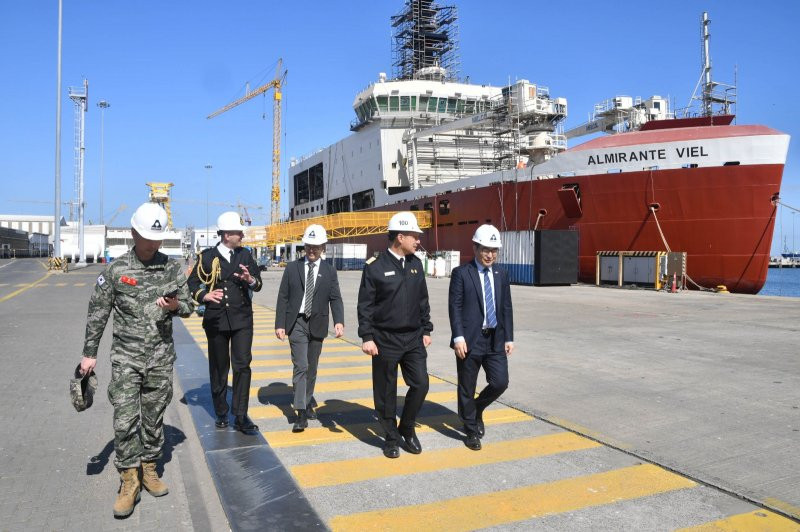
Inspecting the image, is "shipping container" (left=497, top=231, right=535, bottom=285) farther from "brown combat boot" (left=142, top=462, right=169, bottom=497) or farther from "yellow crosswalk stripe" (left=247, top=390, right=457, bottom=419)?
"brown combat boot" (left=142, top=462, right=169, bottom=497)

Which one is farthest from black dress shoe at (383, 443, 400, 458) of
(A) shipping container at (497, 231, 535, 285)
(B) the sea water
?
A: (B) the sea water

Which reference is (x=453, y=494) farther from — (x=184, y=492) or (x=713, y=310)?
(x=713, y=310)

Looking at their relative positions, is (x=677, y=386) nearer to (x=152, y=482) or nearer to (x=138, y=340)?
(x=152, y=482)

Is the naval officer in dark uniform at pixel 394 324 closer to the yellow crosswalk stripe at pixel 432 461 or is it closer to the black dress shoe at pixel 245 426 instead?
the yellow crosswalk stripe at pixel 432 461

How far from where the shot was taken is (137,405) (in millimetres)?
3842

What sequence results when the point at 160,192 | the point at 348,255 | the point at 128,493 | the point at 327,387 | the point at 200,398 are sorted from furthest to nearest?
1. the point at 160,192
2. the point at 348,255
3. the point at 327,387
4. the point at 200,398
5. the point at 128,493

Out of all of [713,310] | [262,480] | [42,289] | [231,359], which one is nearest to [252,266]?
[231,359]

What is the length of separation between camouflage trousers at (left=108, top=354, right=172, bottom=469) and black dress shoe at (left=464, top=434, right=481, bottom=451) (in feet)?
7.93

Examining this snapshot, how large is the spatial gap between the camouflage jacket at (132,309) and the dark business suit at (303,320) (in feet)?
5.23

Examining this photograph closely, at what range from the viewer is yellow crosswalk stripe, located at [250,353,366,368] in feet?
29.0

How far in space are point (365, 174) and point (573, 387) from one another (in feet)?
126

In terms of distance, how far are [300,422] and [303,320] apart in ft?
3.07

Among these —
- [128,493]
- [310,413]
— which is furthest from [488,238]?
[128,493]

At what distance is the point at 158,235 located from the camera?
12.5ft
